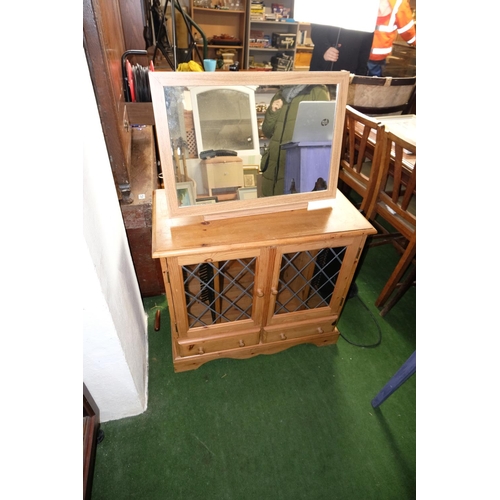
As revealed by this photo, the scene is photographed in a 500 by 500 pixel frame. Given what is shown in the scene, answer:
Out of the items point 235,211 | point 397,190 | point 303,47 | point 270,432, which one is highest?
point 303,47

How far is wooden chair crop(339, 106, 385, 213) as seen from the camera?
1701 mm

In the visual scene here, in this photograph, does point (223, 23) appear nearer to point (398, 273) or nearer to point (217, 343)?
point (398, 273)

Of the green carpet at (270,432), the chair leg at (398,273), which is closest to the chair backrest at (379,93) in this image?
the chair leg at (398,273)

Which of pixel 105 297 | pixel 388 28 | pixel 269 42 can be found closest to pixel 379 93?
pixel 388 28

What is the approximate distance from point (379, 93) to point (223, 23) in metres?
2.57

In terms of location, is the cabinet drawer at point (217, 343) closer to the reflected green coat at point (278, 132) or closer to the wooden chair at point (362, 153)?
the reflected green coat at point (278, 132)

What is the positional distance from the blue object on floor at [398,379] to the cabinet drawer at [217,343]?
23.6 inches

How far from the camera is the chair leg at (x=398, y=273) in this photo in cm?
162

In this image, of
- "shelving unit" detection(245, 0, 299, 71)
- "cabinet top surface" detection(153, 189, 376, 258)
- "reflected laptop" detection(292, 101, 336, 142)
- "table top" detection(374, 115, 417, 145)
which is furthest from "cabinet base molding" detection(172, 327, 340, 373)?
"shelving unit" detection(245, 0, 299, 71)

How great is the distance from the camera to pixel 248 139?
1.03 m

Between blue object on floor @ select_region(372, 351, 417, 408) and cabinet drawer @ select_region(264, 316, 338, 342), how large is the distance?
1.13 ft
